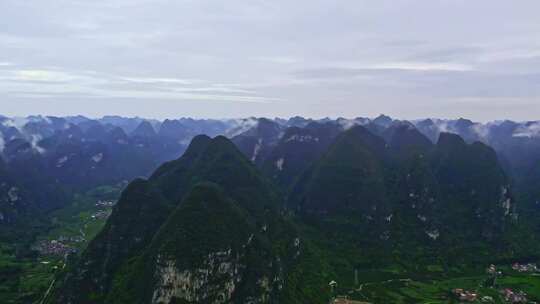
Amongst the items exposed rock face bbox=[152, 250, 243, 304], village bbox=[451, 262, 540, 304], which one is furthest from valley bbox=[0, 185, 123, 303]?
village bbox=[451, 262, 540, 304]

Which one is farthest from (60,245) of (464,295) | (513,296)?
(513,296)

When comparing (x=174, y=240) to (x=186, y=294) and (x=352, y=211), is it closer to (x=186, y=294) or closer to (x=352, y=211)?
(x=186, y=294)

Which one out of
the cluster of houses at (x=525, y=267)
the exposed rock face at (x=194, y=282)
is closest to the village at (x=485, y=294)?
the cluster of houses at (x=525, y=267)

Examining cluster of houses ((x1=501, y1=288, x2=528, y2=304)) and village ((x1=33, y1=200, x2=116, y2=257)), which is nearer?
cluster of houses ((x1=501, y1=288, x2=528, y2=304))

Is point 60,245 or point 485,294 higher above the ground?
point 485,294

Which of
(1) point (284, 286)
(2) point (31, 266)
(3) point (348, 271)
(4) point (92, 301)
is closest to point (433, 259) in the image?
(3) point (348, 271)

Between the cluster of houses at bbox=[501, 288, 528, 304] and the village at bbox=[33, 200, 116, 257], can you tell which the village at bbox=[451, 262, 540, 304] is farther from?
the village at bbox=[33, 200, 116, 257]

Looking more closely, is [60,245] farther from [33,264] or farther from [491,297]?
[491,297]
